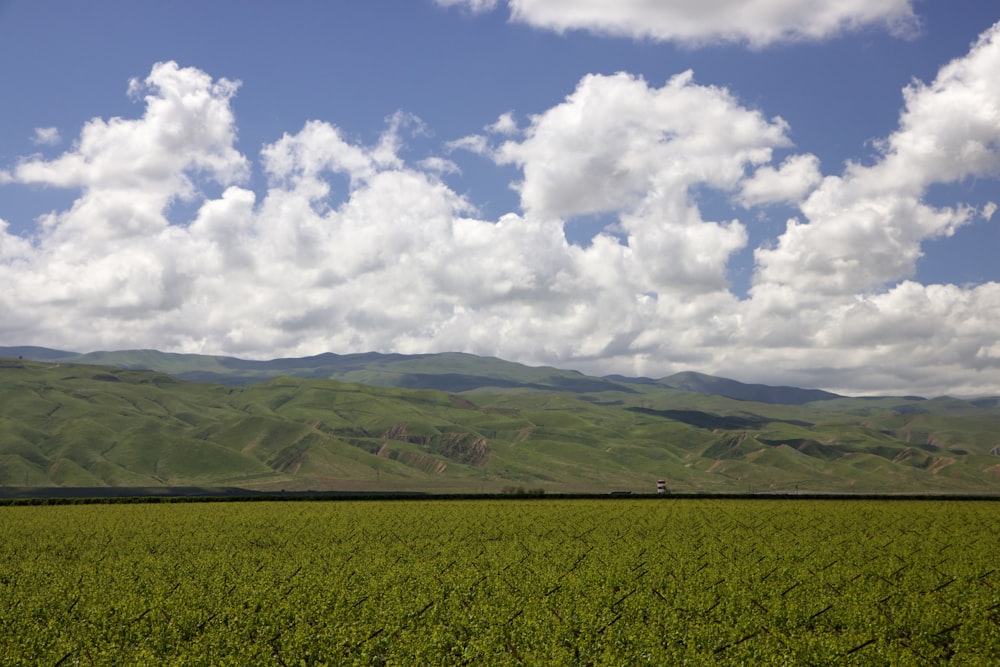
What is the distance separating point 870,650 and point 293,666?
2008 cm

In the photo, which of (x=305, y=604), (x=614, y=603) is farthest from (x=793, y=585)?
(x=305, y=604)

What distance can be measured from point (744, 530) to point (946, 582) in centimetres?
2405

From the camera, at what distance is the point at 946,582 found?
39.2 meters

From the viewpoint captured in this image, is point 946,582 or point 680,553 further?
point 680,553

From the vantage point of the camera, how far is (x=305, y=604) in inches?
1347

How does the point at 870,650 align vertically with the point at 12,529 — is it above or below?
above

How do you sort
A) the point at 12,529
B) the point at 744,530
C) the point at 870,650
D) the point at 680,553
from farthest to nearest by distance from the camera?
the point at 12,529 → the point at 744,530 → the point at 680,553 → the point at 870,650

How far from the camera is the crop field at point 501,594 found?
28.1 meters

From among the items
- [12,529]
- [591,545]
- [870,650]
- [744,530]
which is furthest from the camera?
[12,529]

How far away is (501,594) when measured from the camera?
1415 inches

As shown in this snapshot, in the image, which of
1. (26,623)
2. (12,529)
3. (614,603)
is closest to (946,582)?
(614,603)

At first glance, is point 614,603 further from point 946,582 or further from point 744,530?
point 744,530

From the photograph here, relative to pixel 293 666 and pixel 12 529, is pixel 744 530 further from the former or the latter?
pixel 12 529

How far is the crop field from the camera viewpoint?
1105 inches
